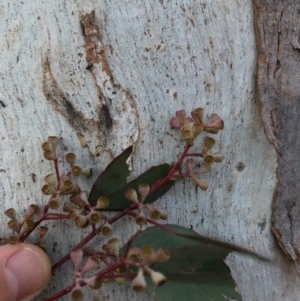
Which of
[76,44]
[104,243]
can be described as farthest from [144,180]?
[76,44]

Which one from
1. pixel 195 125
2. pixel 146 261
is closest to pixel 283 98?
pixel 195 125

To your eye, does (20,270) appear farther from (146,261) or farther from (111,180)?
(146,261)

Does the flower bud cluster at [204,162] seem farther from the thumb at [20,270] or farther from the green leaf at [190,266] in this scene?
the thumb at [20,270]

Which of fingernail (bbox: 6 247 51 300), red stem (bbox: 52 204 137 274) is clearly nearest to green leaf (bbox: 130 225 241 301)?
red stem (bbox: 52 204 137 274)

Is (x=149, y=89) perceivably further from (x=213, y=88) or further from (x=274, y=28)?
(x=274, y=28)

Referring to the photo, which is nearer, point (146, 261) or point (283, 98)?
point (146, 261)

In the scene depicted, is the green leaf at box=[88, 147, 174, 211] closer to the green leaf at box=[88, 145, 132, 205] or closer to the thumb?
the green leaf at box=[88, 145, 132, 205]
